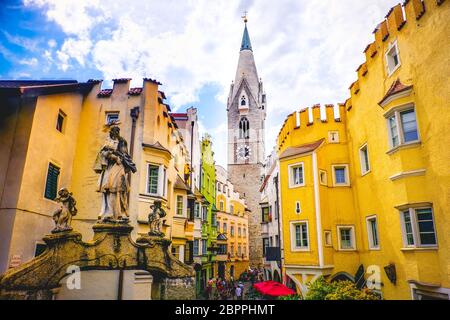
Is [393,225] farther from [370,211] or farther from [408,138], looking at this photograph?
[408,138]

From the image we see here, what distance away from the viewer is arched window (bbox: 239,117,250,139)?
210ft

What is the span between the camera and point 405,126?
41.7 feet

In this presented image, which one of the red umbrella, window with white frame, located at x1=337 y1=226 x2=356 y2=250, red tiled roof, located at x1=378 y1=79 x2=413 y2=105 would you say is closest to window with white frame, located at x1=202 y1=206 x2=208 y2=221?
the red umbrella

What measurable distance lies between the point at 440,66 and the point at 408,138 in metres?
2.95

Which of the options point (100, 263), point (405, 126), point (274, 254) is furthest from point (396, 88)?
point (274, 254)

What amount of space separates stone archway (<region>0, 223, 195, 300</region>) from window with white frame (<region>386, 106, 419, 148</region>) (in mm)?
10102

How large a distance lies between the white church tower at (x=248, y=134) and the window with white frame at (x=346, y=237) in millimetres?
36766

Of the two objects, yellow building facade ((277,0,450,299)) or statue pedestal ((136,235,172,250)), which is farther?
yellow building facade ((277,0,450,299))

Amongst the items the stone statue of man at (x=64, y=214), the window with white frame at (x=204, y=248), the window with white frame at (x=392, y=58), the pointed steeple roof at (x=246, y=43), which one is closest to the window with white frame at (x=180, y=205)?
the window with white frame at (x=204, y=248)

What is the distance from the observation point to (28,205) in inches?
523

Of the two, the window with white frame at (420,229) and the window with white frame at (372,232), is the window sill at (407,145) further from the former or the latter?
the window with white frame at (372,232)

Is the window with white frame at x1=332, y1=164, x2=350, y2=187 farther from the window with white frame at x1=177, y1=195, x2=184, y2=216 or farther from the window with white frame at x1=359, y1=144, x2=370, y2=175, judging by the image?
the window with white frame at x1=177, y1=195, x2=184, y2=216

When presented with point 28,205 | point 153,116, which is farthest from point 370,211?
point 28,205

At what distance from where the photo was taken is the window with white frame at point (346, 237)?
57.7 feet
